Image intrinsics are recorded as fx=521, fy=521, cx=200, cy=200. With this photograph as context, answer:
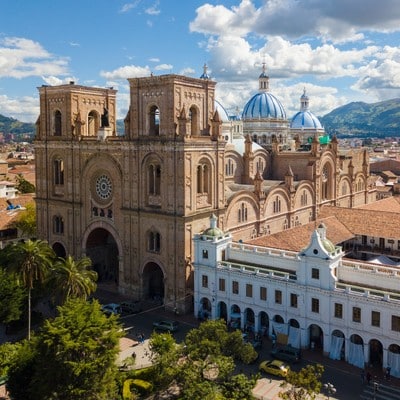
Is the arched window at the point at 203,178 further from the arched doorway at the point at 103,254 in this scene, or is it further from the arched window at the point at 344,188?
the arched window at the point at 344,188

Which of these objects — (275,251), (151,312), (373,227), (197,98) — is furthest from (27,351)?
(373,227)

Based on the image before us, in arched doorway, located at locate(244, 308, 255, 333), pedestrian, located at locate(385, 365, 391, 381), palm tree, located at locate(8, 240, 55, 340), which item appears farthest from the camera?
arched doorway, located at locate(244, 308, 255, 333)

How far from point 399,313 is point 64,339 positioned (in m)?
27.3

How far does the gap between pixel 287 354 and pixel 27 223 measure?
5181cm

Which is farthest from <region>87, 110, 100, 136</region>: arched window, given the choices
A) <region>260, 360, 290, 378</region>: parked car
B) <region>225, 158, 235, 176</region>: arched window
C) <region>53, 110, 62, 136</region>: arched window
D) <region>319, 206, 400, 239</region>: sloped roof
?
<region>260, 360, 290, 378</region>: parked car

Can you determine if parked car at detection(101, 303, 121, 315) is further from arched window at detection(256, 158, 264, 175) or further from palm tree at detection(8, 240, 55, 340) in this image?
arched window at detection(256, 158, 264, 175)

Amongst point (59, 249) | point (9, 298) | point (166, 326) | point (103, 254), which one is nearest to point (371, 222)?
point (166, 326)

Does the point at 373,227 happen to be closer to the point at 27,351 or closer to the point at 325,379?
the point at 325,379

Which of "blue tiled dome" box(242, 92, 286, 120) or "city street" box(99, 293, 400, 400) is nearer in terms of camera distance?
"city street" box(99, 293, 400, 400)

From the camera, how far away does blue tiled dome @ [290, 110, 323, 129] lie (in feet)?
394

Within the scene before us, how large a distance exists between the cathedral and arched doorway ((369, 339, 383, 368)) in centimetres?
2088

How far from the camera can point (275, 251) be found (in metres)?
54.9

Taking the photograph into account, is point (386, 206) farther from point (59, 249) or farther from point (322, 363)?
point (59, 249)

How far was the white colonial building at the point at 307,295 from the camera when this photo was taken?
45.6 metres
